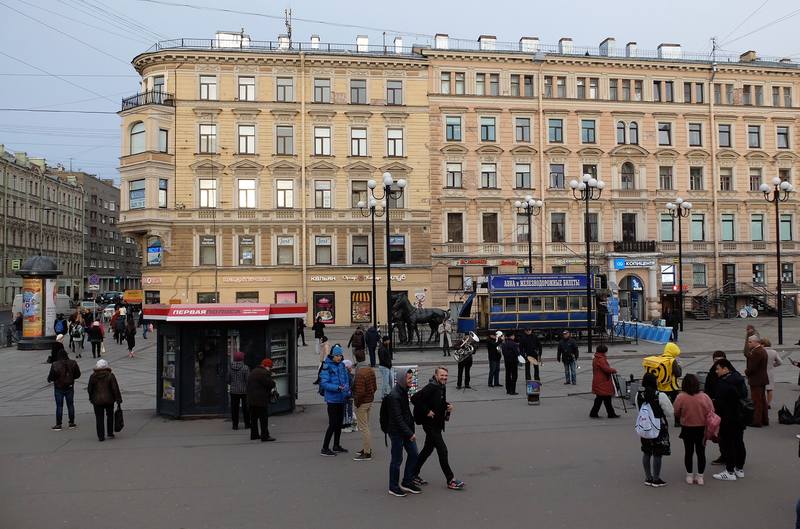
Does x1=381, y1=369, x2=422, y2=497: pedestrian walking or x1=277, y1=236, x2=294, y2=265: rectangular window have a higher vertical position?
x1=277, y1=236, x2=294, y2=265: rectangular window

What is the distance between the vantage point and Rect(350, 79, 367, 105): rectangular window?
4478 cm

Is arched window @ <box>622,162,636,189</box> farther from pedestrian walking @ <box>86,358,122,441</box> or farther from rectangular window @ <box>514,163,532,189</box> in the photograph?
pedestrian walking @ <box>86,358,122,441</box>

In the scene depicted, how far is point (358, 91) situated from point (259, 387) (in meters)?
35.6

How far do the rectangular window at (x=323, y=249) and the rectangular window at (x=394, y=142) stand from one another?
286 inches

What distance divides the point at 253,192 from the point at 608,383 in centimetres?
3356

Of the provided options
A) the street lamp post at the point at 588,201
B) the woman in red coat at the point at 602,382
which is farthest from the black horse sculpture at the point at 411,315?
the woman in red coat at the point at 602,382

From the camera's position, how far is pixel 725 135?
161ft

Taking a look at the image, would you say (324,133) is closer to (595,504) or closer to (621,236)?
(621,236)

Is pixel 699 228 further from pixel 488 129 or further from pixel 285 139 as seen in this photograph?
pixel 285 139

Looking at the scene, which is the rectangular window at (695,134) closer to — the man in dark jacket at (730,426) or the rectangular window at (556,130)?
the rectangular window at (556,130)

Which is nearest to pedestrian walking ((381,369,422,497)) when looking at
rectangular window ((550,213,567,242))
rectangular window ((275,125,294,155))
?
rectangular window ((275,125,294,155))

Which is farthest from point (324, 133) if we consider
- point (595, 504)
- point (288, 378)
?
point (595, 504)

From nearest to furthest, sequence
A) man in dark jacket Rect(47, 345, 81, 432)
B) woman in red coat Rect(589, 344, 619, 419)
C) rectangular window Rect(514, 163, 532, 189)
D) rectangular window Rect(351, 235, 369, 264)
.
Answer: man in dark jacket Rect(47, 345, 81, 432) → woman in red coat Rect(589, 344, 619, 419) → rectangular window Rect(351, 235, 369, 264) → rectangular window Rect(514, 163, 532, 189)

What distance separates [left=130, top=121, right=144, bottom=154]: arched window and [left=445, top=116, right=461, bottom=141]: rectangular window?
2036cm
